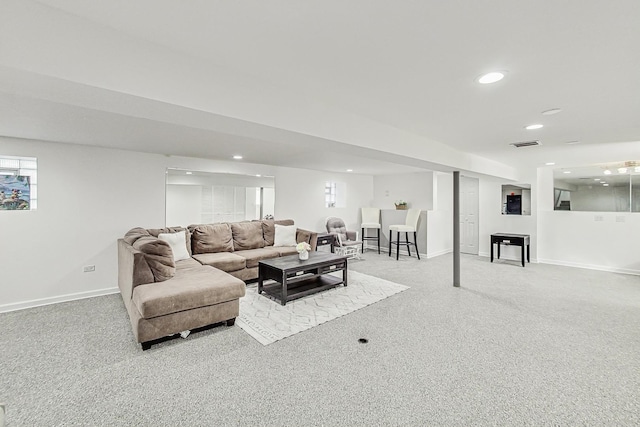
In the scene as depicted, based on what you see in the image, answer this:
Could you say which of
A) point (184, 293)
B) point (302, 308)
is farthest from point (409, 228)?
point (184, 293)

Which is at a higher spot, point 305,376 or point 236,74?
point 236,74

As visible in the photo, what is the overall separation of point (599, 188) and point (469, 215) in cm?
255

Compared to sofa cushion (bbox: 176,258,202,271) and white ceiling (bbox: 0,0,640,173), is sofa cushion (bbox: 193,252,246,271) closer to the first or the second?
sofa cushion (bbox: 176,258,202,271)

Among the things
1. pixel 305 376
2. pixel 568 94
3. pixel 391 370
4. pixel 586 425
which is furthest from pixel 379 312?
pixel 568 94

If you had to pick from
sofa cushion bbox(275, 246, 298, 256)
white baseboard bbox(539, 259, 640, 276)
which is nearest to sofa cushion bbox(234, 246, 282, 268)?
sofa cushion bbox(275, 246, 298, 256)

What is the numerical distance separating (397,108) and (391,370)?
2.25m

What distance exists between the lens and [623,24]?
4.42 feet

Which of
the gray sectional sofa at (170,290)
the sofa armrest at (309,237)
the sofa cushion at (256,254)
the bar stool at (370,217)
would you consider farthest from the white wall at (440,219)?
the gray sectional sofa at (170,290)

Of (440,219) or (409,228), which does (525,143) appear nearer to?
(409,228)

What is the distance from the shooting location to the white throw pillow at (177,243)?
4330 mm

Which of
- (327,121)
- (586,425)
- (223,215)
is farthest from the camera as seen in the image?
(223,215)

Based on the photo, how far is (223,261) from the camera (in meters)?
4.41

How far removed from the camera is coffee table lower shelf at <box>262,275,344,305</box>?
12.8 feet

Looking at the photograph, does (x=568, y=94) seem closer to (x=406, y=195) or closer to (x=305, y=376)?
(x=305, y=376)
